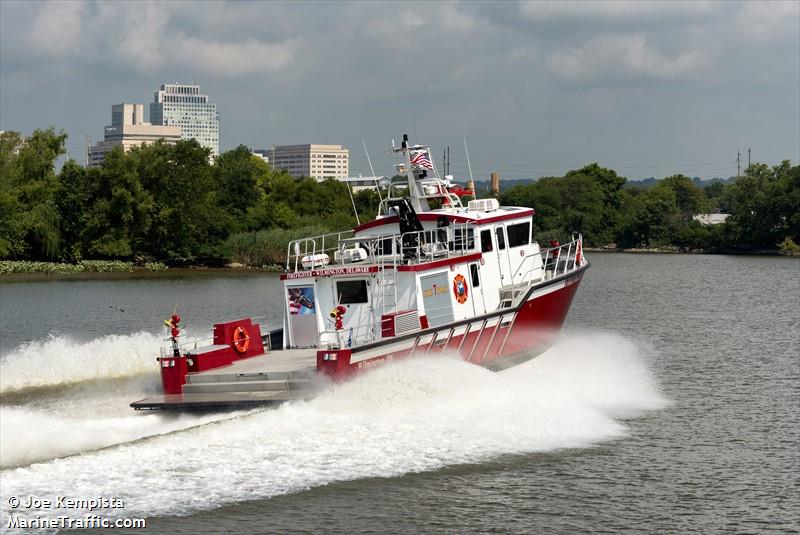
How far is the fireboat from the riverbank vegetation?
47.5 meters

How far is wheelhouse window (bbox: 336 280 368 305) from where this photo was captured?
70.0 feet

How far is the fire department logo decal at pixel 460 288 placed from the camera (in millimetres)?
22062

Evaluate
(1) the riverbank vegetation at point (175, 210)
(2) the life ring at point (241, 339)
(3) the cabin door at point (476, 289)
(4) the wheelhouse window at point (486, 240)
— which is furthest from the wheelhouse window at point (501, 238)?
(1) the riverbank vegetation at point (175, 210)

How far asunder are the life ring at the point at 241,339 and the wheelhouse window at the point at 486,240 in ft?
19.4

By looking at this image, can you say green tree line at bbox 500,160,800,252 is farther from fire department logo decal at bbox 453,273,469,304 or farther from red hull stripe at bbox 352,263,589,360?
fire department logo decal at bbox 453,273,469,304

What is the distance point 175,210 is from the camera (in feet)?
248

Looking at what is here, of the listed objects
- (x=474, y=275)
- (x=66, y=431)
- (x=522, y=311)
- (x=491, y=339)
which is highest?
(x=474, y=275)

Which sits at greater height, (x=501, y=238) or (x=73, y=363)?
(x=501, y=238)

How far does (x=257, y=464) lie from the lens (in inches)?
603

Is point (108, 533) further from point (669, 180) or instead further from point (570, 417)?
point (669, 180)

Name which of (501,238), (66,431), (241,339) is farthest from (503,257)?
(66,431)

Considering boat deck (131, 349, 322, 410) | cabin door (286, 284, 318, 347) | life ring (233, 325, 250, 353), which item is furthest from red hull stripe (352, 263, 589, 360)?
life ring (233, 325, 250, 353)

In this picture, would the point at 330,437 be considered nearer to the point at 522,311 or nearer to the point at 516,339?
the point at 516,339

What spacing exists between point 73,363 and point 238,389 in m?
7.03
